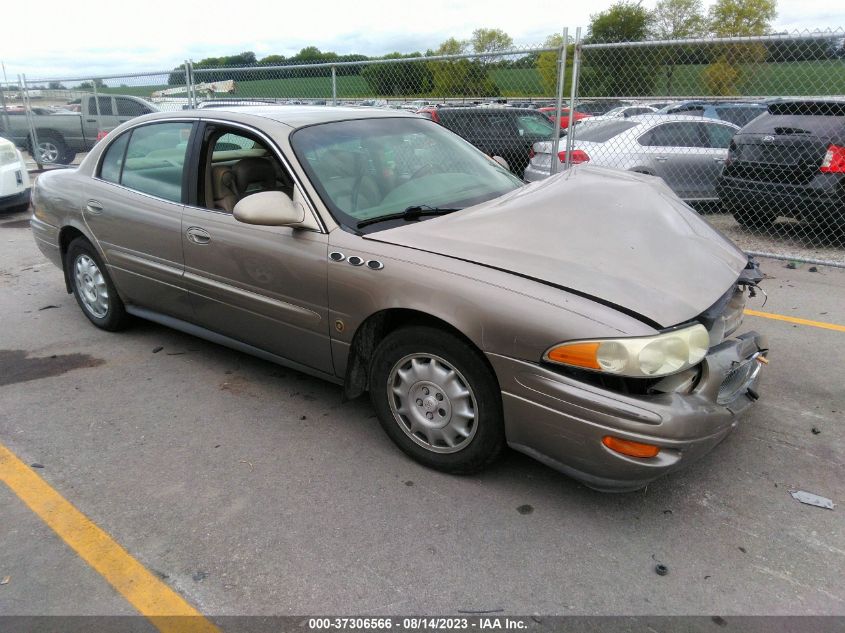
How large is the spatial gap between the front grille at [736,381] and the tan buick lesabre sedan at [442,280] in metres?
0.02

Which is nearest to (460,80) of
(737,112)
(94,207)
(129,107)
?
(737,112)

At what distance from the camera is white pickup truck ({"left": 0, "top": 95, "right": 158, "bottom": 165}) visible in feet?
45.8

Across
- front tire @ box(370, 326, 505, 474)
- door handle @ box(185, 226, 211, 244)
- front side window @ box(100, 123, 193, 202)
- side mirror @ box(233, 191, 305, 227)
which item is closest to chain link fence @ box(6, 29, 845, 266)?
front side window @ box(100, 123, 193, 202)

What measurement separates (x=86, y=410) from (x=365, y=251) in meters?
2.00

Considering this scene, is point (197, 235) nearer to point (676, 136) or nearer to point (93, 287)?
point (93, 287)

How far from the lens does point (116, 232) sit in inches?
175

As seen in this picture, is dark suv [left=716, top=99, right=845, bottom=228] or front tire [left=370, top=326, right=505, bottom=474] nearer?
front tire [left=370, top=326, right=505, bottom=474]

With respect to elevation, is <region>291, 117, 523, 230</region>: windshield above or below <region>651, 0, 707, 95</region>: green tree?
below

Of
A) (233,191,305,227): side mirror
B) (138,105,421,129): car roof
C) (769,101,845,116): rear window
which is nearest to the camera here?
(233,191,305,227): side mirror

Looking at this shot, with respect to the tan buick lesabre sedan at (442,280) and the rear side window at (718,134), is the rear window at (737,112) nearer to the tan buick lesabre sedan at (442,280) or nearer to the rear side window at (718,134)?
the rear side window at (718,134)

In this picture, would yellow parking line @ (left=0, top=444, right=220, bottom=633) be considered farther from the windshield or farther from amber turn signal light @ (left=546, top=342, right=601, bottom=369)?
the windshield

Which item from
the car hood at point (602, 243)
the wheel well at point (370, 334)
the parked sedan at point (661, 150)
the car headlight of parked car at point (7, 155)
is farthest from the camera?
the car headlight of parked car at point (7, 155)

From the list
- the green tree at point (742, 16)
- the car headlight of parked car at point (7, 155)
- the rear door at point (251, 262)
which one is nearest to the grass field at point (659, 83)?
the car headlight of parked car at point (7, 155)

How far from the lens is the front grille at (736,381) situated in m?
2.88
